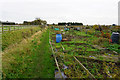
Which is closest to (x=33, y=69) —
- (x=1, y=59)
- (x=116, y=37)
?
(x=1, y=59)

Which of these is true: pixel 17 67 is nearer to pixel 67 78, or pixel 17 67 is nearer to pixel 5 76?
pixel 5 76

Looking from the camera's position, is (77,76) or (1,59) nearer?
(77,76)

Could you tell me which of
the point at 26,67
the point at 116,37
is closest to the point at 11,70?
the point at 26,67

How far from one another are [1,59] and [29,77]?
244 cm

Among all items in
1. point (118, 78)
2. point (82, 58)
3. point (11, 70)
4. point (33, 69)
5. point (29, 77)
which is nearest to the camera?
point (118, 78)

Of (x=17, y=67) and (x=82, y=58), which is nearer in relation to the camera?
(x=17, y=67)

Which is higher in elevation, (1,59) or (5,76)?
(1,59)

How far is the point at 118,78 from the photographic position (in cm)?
406

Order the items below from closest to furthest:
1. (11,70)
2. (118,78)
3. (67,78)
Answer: (118,78) → (67,78) → (11,70)

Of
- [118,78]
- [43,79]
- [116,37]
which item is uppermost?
[116,37]

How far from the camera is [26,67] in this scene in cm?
593

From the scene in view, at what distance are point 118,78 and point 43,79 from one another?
11.1ft

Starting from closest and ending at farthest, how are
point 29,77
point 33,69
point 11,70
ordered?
point 29,77, point 11,70, point 33,69

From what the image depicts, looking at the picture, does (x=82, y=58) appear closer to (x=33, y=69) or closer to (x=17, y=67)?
(x=33, y=69)
